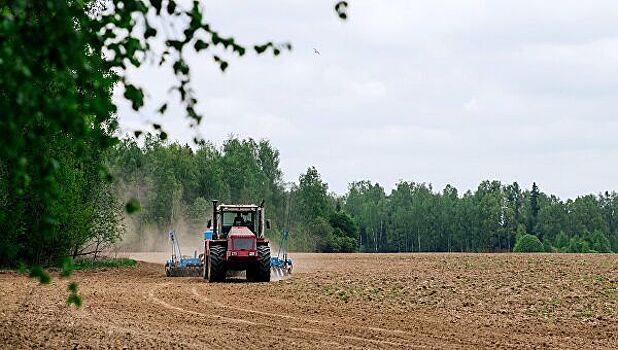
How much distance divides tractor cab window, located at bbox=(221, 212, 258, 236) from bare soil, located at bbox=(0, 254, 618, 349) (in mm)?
2318

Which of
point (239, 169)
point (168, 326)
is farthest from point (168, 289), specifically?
point (239, 169)

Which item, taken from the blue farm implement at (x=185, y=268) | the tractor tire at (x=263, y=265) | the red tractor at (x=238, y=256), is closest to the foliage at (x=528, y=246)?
the blue farm implement at (x=185, y=268)

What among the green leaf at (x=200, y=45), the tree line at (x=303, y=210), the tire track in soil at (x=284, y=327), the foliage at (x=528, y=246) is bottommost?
the tire track in soil at (x=284, y=327)

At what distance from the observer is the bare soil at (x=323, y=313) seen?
46.2 ft

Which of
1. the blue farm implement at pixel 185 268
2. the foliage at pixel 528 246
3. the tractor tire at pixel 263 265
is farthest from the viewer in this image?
the foliage at pixel 528 246

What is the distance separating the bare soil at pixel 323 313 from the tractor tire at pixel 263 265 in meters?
0.94

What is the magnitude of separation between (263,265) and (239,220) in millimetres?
2635

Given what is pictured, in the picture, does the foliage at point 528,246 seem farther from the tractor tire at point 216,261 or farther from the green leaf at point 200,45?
the green leaf at point 200,45

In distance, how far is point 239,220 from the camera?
30.1 m

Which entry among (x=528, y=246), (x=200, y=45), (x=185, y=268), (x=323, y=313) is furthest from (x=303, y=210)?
(x=200, y=45)

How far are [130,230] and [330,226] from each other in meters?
25.8

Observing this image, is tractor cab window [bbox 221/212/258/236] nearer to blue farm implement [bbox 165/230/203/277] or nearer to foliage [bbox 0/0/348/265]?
blue farm implement [bbox 165/230/203/277]

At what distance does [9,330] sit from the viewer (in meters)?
14.2

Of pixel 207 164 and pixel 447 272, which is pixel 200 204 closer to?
pixel 207 164
